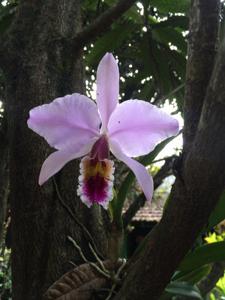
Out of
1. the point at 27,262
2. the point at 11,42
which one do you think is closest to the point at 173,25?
the point at 11,42

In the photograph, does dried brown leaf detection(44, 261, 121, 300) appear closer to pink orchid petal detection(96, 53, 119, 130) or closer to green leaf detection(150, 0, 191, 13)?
pink orchid petal detection(96, 53, 119, 130)

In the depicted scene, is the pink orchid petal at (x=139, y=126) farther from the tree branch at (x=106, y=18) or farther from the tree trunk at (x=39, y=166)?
the tree branch at (x=106, y=18)

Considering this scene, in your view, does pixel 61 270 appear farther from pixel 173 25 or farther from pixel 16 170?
pixel 173 25

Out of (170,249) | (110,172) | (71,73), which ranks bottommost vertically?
(170,249)

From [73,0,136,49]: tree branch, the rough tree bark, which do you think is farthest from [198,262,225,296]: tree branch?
[73,0,136,49]: tree branch

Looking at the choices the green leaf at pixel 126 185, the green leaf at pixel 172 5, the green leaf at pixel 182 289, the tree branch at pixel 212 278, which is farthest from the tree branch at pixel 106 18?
the tree branch at pixel 212 278

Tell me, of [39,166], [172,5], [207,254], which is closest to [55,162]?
[39,166]
